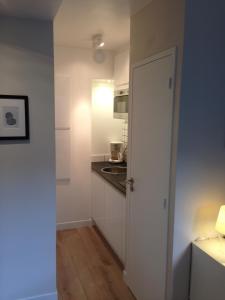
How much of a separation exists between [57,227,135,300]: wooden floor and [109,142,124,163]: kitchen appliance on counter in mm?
1088

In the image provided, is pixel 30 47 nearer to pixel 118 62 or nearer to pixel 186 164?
pixel 186 164

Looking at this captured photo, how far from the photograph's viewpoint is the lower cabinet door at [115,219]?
9.21ft

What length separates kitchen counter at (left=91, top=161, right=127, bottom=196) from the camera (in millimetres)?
2840

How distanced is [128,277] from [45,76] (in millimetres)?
2000

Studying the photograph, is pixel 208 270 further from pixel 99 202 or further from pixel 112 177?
pixel 99 202

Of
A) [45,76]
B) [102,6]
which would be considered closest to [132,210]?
[45,76]

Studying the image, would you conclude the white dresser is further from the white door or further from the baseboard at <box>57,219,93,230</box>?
the baseboard at <box>57,219,93,230</box>

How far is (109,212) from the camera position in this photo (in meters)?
3.19

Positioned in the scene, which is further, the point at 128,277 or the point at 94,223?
the point at 94,223

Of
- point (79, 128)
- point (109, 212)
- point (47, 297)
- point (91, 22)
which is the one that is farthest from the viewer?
point (79, 128)

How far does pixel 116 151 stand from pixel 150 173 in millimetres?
1848

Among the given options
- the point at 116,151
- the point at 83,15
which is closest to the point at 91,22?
the point at 83,15

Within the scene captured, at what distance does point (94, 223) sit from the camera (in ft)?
12.8

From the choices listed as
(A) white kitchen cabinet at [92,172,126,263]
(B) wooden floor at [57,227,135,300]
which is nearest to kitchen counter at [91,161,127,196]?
(A) white kitchen cabinet at [92,172,126,263]
